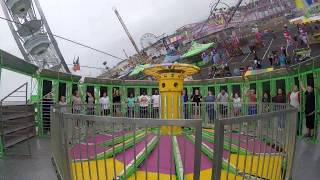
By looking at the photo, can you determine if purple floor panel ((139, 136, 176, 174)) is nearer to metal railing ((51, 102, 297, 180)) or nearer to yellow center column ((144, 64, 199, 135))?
metal railing ((51, 102, 297, 180))

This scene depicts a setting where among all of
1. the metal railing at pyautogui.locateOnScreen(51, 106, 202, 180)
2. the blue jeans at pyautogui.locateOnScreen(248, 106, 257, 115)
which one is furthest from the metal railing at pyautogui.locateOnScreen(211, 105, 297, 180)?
the blue jeans at pyautogui.locateOnScreen(248, 106, 257, 115)

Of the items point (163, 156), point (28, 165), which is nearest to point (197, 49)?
point (28, 165)

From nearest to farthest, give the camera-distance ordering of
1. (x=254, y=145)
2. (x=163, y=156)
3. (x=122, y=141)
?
(x=122, y=141) → (x=254, y=145) → (x=163, y=156)

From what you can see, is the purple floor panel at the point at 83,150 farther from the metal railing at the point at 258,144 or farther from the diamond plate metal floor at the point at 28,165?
the diamond plate metal floor at the point at 28,165

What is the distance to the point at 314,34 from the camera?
33.4 m

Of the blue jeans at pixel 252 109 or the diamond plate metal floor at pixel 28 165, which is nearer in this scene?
the diamond plate metal floor at pixel 28 165

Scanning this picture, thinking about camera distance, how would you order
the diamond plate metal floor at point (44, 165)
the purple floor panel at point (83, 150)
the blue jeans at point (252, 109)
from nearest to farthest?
the purple floor panel at point (83, 150)
the diamond plate metal floor at point (44, 165)
the blue jeans at point (252, 109)

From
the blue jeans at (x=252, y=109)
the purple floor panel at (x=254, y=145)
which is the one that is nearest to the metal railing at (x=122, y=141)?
the purple floor panel at (x=254, y=145)

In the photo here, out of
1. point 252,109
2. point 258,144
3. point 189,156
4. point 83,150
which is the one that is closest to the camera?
point 258,144

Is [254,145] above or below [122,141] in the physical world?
below

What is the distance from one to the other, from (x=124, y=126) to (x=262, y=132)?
5.25ft

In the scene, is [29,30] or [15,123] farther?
[29,30]

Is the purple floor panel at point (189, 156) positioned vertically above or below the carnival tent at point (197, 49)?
below

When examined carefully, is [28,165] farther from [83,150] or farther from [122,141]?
[122,141]
